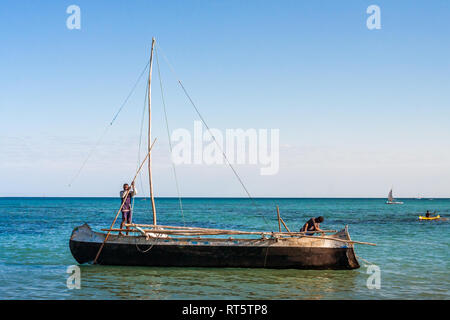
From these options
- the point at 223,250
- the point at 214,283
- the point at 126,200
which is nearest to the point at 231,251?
the point at 223,250

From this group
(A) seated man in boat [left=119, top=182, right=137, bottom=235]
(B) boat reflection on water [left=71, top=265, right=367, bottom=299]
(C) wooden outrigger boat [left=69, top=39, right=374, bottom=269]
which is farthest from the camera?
(A) seated man in boat [left=119, top=182, right=137, bottom=235]

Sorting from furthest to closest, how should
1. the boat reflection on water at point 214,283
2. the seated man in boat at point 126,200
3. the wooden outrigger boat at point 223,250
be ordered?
1. the seated man in boat at point 126,200
2. the wooden outrigger boat at point 223,250
3. the boat reflection on water at point 214,283

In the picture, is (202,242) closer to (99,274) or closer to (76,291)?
(99,274)

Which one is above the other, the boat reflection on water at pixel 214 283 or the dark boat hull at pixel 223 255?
the dark boat hull at pixel 223 255

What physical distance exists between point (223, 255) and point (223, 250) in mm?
196

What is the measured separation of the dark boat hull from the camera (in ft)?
56.6

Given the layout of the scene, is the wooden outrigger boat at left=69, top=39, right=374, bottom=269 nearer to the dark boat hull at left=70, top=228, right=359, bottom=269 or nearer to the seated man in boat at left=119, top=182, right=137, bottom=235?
the dark boat hull at left=70, top=228, right=359, bottom=269

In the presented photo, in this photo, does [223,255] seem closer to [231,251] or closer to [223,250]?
[223,250]

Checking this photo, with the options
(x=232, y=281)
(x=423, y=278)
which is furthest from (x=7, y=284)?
(x=423, y=278)

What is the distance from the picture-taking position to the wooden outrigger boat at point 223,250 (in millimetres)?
17266

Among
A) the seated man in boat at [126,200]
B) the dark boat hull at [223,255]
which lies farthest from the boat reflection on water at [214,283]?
the seated man in boat at [126,200]

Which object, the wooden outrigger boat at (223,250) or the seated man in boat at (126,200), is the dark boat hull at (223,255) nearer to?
the wooden outrigger boat at (223,250)

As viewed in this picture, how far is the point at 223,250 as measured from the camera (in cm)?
1750

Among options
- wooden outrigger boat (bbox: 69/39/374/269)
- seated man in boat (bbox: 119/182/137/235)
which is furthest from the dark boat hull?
seated man in boat (bbox: 119/182/137/235)
